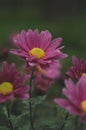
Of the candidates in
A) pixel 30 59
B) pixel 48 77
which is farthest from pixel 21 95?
pixel 48 77

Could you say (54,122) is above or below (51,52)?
below

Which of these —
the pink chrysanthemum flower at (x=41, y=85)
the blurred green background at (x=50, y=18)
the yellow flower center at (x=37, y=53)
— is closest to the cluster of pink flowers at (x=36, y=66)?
the yellow flower center at (x=37, y=53)

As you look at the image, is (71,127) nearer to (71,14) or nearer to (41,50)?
(41,50)

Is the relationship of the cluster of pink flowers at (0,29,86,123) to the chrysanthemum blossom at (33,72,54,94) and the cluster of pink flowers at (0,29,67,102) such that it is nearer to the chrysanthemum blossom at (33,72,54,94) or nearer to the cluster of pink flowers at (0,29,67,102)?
the cluster of pink flowers at (0,29,67,102)

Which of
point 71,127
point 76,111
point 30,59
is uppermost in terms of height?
point 30,59

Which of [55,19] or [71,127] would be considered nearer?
[71,127]

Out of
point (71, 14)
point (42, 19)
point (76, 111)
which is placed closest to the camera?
point (76, 111)

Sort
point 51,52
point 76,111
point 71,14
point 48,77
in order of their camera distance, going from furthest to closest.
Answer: point 71,14, point 48,77, point 51,52, point 76,111
